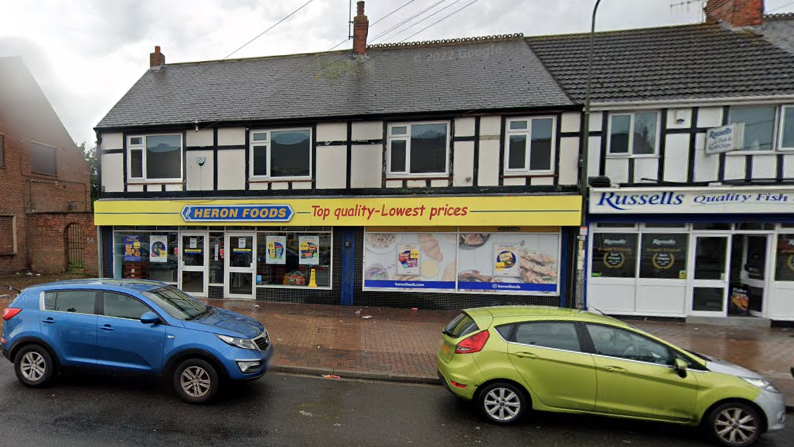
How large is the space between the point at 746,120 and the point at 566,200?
4.83 m

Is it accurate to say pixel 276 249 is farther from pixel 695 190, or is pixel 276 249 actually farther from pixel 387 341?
pixel 695 190

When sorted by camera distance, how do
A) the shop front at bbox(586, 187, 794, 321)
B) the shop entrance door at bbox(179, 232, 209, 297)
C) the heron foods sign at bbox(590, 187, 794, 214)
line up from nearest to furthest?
the heron foods sign at bbox(590, 187, 794, 214), the shop front at bbox(586, 187, 794, 321), the shop entrance door at bbox(179, 232, 209, 297)

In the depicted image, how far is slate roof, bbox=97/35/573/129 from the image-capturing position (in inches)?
382

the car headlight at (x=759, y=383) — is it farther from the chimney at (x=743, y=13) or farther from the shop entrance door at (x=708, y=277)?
the chimney at (x=743, y=13)

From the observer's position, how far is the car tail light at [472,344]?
4219 mm

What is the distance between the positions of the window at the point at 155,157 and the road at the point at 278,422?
6.95 m

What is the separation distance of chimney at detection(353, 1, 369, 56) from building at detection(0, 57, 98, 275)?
12339 millimetres

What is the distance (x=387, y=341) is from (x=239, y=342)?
3.24 meters

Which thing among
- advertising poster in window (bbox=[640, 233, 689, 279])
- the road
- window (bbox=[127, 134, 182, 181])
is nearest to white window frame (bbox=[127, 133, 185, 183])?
window (bbox=[127, 134, 182, 181])

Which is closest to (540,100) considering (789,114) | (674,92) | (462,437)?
(674,92)

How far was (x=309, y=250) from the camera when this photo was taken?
10.0 metres

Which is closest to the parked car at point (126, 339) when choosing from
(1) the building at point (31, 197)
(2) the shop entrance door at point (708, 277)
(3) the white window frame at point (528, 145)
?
(3) the white window frame at point (528, 145)

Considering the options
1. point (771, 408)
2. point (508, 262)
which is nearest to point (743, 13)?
point (508, 262)

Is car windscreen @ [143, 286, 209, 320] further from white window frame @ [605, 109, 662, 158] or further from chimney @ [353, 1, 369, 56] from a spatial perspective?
chimney @ [353, 1, 369, 56]
